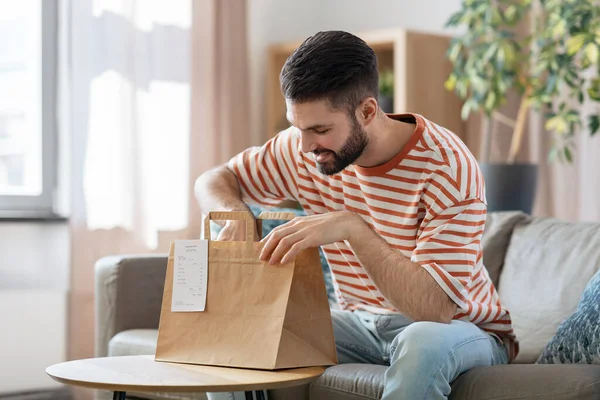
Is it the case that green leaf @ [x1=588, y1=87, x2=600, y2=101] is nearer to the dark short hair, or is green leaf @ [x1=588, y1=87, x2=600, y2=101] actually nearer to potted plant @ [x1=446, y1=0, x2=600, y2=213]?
potted plant @ [x1=446, y1=0, x2=600, y2=213]

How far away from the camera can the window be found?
10.6ft

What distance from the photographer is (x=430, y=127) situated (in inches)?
64.9

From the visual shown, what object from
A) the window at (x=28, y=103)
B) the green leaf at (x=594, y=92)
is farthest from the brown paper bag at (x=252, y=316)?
the window at (x=28, y=103)

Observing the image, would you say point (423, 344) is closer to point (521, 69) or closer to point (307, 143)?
point (307, 143)

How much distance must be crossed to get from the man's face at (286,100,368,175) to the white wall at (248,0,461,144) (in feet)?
7.55

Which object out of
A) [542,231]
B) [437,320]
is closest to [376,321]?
[437,320]

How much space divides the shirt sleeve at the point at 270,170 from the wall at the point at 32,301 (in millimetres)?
1407

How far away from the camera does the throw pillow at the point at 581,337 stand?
1.56 meters

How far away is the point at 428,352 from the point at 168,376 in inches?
16.6

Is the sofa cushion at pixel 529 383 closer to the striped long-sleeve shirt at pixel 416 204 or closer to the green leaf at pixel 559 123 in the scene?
the striped long-sleeve shirt at pixel 416 204

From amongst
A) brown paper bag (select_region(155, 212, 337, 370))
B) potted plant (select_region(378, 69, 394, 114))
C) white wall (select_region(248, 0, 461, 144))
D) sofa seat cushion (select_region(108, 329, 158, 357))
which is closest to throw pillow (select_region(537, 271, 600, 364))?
brown paper bag (select_region(155, 212, 337, 370))

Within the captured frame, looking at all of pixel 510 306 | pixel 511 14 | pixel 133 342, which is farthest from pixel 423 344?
pixel 511 14

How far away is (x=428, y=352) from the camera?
138 cm

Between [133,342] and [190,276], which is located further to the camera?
[133,342]
